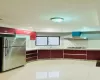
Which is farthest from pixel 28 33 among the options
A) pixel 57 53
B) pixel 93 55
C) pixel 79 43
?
pixel 93 55

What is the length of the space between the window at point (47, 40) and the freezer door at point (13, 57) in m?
3.26

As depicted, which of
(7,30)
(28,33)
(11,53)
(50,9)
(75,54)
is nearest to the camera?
(50,9)

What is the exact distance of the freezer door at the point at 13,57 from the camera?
6.05m

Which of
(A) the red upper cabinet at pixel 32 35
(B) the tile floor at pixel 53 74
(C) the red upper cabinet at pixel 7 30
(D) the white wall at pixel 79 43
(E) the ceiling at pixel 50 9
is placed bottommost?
(B) the tile floor at pixel 53 74

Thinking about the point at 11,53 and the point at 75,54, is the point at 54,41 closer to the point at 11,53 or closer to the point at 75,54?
the point at 75,54

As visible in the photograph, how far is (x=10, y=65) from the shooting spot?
624 centimetres

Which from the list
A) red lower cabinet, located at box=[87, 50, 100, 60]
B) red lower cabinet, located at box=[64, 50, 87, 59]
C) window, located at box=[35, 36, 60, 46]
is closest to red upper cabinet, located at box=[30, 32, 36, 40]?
window, located at box=[35, 36, 60, 46]

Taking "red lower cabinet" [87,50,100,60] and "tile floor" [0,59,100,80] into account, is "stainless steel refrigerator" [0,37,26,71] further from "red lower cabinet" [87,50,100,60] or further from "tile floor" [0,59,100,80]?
"red lower cabinet" [87,50,100,60]

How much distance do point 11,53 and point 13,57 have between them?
0.69 ft

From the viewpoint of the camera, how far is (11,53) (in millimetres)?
6348

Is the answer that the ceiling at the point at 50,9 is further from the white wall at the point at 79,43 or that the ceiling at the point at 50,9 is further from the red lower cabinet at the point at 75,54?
the white wall at the point at 79,43

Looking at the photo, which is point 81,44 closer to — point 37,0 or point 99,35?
point 99,35

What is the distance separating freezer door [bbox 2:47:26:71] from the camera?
6.05 metres

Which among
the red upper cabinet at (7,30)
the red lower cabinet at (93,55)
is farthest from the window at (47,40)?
the red upper cabinet at (7,30)
